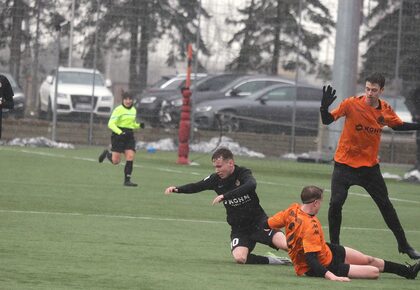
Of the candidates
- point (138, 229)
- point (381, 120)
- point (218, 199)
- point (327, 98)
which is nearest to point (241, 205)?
point (218, 199)

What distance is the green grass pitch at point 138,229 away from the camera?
10.5 meters

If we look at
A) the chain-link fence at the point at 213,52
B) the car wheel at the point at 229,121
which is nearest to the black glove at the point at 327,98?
the chain-link fence at the point at 213,52

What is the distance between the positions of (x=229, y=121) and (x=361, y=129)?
2246 cm

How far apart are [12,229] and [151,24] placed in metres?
22.5

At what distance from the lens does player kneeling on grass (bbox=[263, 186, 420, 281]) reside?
35.9 feet

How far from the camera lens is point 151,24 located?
36188 mm

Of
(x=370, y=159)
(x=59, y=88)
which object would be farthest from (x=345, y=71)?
(x=370, y=159)

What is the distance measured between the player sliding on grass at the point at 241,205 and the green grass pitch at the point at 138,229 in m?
0.29

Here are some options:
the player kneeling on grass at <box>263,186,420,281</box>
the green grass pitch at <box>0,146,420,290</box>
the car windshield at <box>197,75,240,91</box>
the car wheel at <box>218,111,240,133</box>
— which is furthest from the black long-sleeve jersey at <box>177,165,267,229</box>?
the car windshield at <box>197,75,240,91</box>

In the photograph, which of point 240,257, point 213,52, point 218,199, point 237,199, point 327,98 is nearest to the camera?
point 218,199

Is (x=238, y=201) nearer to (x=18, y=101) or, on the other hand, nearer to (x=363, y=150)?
(x=363, y=150)

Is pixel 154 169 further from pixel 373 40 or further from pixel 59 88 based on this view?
pixel 373 40

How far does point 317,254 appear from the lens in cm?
1099

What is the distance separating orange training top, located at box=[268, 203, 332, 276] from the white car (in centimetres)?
2519
